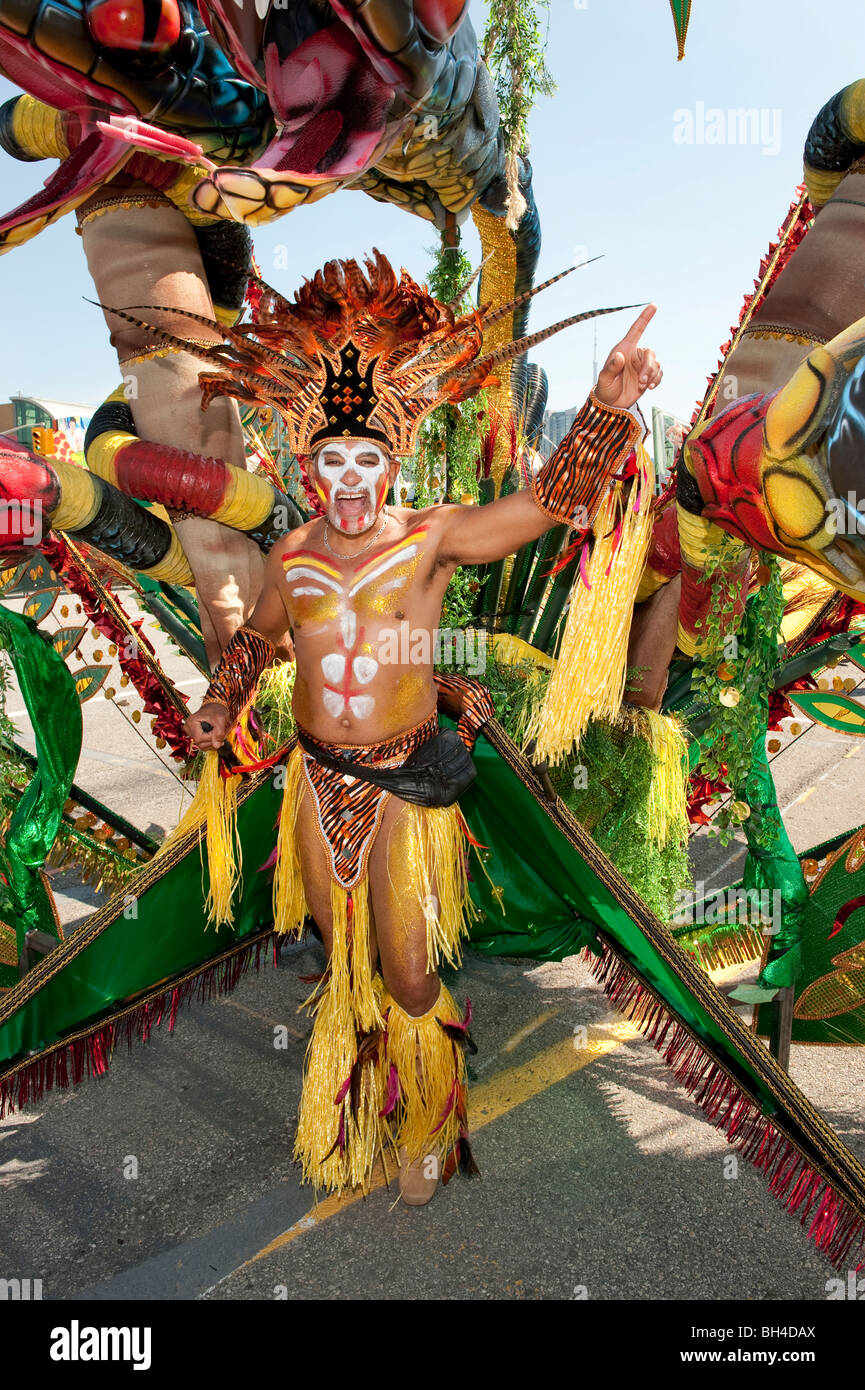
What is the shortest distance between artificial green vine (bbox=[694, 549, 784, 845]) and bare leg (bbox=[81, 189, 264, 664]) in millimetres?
1618

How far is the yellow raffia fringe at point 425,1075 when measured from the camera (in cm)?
244

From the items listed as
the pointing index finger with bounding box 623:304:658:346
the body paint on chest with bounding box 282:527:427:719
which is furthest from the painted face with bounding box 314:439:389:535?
the pointing index finger with bounding box 623:304:658:346

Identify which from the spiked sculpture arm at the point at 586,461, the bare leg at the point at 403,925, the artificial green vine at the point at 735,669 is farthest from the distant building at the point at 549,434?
the bare leg at the point at 403,925

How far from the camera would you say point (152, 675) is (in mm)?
3453

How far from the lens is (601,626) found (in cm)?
218

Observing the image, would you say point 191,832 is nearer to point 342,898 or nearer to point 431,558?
point 342,898

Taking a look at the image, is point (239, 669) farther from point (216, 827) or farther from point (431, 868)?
point (431, 868)

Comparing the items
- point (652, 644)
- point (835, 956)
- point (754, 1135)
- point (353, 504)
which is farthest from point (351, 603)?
point (835, 956)

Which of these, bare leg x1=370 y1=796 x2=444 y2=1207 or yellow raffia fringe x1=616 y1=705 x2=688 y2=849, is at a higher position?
yellow raffia fringe x1=616 y1=705 x2=688 y2=849

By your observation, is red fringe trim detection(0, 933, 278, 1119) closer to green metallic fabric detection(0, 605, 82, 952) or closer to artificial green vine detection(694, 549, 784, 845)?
green metallic fabric detection(0, 605, 82, 952)

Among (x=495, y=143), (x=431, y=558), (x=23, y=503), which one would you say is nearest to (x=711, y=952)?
(x=431, y=558)

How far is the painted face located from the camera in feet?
7.25

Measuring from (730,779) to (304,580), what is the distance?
134 cm
